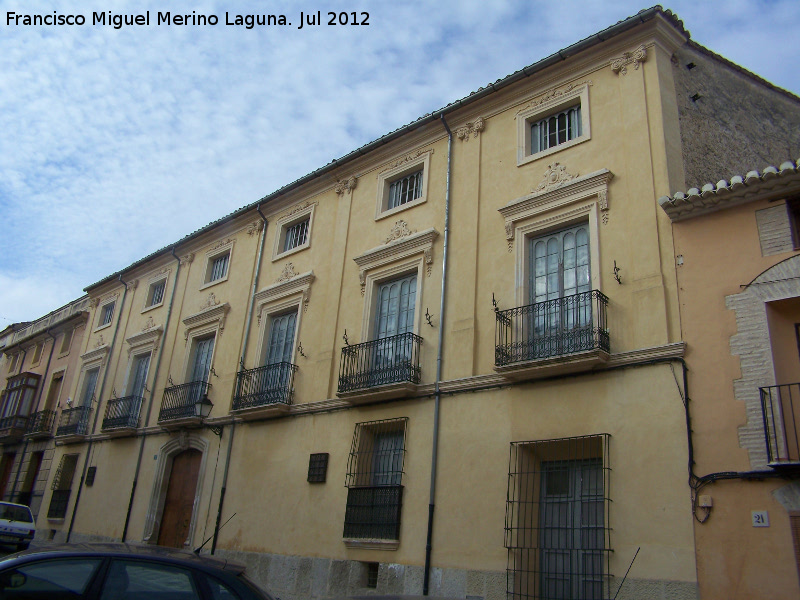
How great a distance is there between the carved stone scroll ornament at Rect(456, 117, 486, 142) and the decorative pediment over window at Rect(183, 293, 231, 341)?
7.61 meters

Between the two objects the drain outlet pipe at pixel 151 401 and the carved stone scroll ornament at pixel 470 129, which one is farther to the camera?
the drain outlet pipe at pixel 151 401

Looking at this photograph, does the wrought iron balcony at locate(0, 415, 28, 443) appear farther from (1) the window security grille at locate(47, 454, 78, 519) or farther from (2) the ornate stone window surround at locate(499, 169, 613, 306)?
(2) the ornate stone window surround at locate(499, 169, 613, 306)

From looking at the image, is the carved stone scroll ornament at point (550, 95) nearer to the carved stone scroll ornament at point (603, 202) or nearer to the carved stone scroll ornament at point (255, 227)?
the carved stone scroll ornament at point (603, 202)

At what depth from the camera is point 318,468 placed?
1352 cm

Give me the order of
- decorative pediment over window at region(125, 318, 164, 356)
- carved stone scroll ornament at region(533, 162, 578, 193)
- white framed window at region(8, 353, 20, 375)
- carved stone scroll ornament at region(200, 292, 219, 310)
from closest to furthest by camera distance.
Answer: carved stone scroll ornament at region(533, 162, 578, 193) < carved stone scroll ornament at region(200, 292, 219, 310) < decorative pediment over window at region(125, 318, 164, 356) < white framed window at region(8, 353, 20, 375)

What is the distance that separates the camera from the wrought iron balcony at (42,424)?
2347cm

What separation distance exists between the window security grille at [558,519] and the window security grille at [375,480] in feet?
7.60

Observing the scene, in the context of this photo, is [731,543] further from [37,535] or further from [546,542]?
[37,535]

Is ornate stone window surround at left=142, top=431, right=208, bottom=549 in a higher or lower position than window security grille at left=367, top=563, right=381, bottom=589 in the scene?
higher

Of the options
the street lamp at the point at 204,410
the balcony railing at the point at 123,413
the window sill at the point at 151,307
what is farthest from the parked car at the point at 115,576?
the window sill at the point at 151,307

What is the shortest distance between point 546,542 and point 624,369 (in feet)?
9.14

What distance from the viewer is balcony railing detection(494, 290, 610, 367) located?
10305mm

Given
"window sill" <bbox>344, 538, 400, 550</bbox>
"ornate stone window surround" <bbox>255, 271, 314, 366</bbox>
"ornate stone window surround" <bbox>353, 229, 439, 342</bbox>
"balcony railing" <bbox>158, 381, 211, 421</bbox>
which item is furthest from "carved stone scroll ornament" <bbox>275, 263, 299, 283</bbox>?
"window sill" <bbox>344, 538, 400, 550</bbox>

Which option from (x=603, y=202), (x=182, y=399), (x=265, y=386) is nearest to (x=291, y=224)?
(x=265, y=386)
